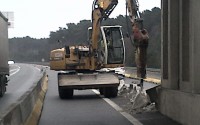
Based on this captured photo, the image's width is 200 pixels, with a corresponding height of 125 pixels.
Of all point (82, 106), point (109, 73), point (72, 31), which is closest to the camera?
point (82, 106)

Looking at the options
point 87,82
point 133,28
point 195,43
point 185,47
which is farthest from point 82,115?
point 87,82

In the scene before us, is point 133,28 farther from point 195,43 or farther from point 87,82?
point 87,82

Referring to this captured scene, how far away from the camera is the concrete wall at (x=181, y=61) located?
11.4m

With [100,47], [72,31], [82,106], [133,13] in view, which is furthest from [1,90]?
[72,31]

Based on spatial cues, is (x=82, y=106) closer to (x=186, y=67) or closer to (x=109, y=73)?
(x=109, y=73)

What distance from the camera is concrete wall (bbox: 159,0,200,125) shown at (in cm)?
1138

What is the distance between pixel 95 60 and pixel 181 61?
1099cm

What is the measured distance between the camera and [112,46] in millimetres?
22953

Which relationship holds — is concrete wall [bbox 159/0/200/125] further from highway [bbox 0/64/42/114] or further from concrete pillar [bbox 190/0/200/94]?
highway [bbox 0/64/42/114]

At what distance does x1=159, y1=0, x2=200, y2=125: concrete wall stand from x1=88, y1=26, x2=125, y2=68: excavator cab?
7.93 meters

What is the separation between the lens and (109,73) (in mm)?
22469

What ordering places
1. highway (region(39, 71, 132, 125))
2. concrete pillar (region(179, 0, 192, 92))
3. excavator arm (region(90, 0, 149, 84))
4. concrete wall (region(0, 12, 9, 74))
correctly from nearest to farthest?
1. concrete pillar (region(179, 0, 192, 92))
2. highway (region(39, 71, 132, 125))
3. excavator arm (region(90, 0, 149, 84))
4. concrete wall (region(0, 12, 9, 74))

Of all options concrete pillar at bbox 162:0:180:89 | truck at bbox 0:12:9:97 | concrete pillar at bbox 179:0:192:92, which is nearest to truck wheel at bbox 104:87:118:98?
truck at bbox 0:12:9:97

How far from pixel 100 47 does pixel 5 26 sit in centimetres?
608
